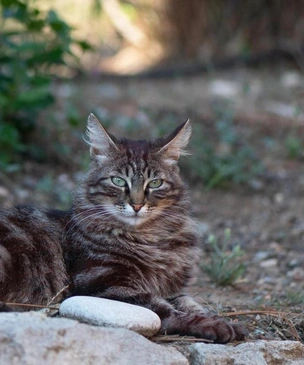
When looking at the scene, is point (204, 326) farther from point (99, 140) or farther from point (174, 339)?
point (99, 140)

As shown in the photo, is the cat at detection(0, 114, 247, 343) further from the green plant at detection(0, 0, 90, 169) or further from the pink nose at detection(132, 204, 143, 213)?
the green plant at detection(0, 0, 90, 169)

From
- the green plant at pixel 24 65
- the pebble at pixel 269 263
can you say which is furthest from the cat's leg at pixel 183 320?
the green plant at pixel 24 65

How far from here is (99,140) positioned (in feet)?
15.0

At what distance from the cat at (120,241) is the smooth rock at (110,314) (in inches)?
8.1

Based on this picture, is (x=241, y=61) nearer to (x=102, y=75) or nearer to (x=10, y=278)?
(x=102, y=75)

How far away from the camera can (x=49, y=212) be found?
458 centimetres

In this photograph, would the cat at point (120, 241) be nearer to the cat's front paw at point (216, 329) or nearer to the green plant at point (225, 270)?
the cat's front paw at point (216, 329)

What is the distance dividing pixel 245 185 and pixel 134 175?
3.59 metres

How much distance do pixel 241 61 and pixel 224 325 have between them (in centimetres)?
790

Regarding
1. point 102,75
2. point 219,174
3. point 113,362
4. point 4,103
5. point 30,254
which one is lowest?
point 113,362

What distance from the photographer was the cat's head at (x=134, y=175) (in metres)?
4.32

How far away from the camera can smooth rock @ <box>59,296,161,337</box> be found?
3621 mm

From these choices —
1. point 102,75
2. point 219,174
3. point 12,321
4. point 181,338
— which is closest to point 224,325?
point 181,338

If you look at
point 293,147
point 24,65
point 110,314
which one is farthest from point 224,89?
point 110,314
